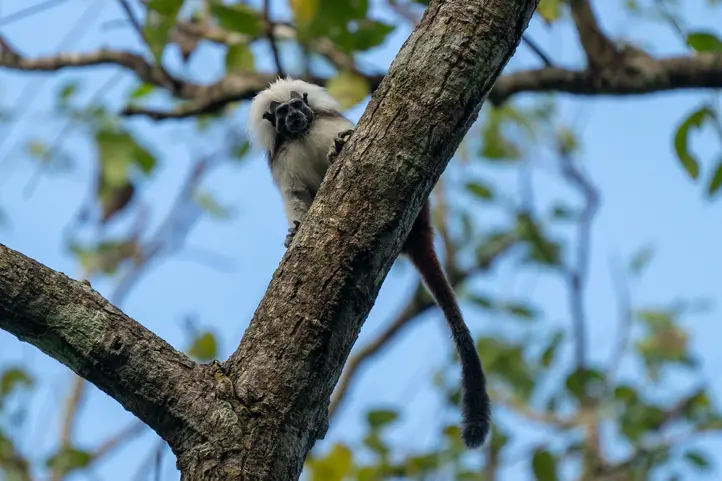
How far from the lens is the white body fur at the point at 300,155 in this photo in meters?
4.41

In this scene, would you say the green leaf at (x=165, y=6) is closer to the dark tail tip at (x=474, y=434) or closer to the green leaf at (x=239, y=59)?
the green leaf at (x=239, y=59)

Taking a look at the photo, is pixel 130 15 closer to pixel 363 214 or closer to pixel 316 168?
pixel 316 168

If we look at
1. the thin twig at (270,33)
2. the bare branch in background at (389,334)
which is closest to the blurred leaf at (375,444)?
the bare branch in background at (389,334)

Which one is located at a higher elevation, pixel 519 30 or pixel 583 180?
pixel 583 180

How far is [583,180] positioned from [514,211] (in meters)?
0.61

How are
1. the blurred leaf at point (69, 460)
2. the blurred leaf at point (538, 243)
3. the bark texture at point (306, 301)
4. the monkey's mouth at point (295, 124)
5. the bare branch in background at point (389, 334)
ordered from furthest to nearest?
the blurred leaf at point (538, 243), the bare branch in background at point (389, 334), the blurred leaf at point (69, 460), the monkey's mouth at point (295, 124), the bark texture at point (306, 301)

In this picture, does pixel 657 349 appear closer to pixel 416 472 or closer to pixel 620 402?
pixel 620 402

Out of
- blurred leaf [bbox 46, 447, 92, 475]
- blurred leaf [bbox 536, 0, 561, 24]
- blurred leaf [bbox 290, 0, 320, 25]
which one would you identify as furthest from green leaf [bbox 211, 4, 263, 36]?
blurred leaf [bbox 46, 447, 92, 475]

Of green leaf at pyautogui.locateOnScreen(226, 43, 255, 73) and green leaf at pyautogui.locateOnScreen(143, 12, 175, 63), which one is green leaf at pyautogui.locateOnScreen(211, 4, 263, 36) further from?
green leaf at pyautogui.locateOnScreen(226, 43, 255, 73)

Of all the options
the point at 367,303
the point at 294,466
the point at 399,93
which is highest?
the point at 399,93

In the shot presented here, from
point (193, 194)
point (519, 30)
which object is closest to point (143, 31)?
point (519, 30)

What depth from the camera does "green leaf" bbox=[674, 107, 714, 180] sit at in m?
4.12

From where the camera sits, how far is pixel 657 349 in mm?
8180

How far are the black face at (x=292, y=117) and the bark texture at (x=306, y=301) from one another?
2213mm
